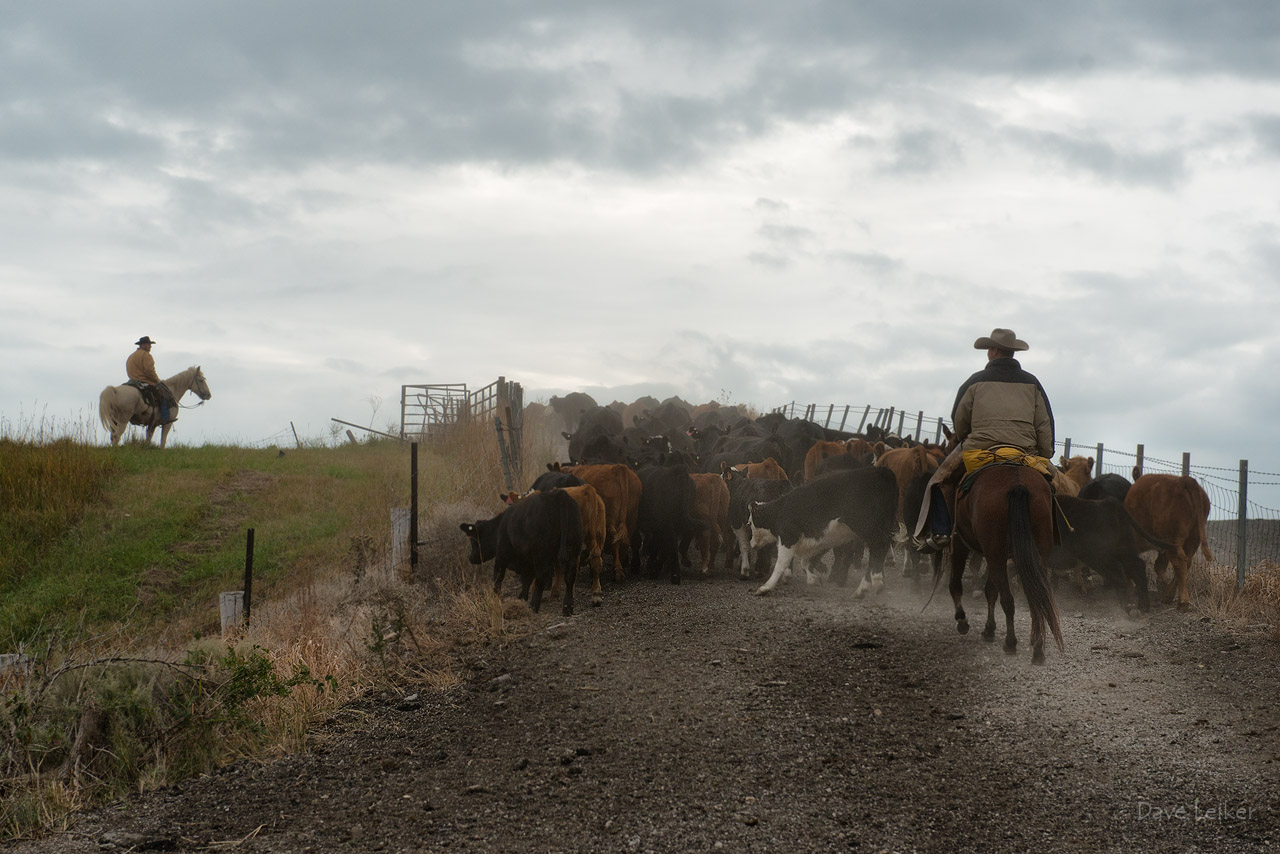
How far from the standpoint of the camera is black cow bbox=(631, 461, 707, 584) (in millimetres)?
13102

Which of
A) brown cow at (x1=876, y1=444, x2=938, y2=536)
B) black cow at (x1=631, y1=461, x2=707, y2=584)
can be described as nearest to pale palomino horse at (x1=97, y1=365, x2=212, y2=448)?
black cow at (x1=631, y1=461, x2=707, y2=584)

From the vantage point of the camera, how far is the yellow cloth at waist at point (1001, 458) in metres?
9.02

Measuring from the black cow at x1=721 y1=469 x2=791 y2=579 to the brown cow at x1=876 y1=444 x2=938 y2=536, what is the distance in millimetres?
1456

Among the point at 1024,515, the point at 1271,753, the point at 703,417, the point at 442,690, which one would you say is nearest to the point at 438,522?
the point at 442,690

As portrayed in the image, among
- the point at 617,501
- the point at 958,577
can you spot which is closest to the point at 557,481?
the point at 617,501

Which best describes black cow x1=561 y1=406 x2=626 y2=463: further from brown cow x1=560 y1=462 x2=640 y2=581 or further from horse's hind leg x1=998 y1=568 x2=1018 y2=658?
horse's hind leg x1=998 y1=568 x2=1018 y2=658

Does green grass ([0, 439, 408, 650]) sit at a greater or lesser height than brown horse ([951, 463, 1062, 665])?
lesser

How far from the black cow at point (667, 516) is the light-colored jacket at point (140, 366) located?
57.5ft

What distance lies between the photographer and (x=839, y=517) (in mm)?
11758

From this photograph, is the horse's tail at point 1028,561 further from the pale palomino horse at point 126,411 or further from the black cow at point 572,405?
the black cow at point 572,405

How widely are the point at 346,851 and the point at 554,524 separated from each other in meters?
5.48

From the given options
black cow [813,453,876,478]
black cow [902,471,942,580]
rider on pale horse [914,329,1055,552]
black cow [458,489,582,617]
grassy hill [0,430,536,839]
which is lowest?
grassy hill [0,430,536,839]

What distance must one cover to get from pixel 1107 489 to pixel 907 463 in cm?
269

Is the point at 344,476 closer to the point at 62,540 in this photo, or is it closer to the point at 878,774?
the point at 62,540
